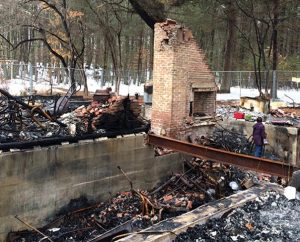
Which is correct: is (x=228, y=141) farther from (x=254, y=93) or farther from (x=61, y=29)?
(x=61, y=29)

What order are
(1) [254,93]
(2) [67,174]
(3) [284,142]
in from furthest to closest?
(1) [254,93] → (3) [284,142] → (2) [67,174]

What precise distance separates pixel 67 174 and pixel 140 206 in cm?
216

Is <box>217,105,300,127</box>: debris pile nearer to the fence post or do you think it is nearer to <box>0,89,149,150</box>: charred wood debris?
the fence post

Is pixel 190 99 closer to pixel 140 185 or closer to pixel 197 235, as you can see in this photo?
pixel 140 185

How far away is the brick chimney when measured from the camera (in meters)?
12.5

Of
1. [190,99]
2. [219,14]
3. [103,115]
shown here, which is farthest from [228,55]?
[103,115]

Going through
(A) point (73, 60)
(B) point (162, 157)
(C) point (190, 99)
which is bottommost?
(B) point (162, 157)

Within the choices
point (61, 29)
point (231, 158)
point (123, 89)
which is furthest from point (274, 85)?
point (61, 29)

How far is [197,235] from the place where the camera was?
581cm

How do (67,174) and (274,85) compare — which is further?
(274,85)

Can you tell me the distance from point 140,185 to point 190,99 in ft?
11.0

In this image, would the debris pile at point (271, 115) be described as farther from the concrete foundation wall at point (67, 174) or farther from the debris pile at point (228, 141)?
the concrete foundation wall at point (67, 174)

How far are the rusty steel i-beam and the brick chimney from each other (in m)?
1.08

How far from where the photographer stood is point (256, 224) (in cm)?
626
